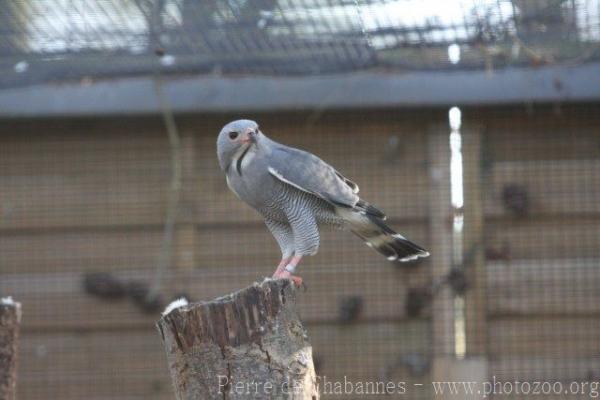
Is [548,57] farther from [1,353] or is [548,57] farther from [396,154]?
[1,353]

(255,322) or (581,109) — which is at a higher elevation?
(581,109)

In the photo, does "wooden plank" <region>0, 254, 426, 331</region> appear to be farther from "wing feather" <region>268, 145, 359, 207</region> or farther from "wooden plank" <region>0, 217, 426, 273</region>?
"wing feather" <region>268, 145, 359, 207</region>

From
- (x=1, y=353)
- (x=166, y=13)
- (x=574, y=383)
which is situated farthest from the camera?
(x=574, y=383)

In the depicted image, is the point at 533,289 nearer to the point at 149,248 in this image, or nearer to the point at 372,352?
the point at 372,352

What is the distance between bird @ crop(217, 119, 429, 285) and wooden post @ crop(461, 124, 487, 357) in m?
1.58

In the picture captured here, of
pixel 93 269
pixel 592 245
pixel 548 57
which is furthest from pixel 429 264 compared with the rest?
pixel 93 269

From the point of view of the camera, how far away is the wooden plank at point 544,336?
541cm

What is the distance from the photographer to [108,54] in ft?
15.7

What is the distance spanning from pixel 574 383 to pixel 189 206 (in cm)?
223

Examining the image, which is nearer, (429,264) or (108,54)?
(108,54)

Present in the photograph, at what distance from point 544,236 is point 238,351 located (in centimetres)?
310

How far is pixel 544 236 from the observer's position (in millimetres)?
5496

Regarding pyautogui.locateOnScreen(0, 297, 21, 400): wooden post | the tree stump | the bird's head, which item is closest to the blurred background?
the bird's head

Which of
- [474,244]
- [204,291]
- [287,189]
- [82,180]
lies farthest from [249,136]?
[82,180]
